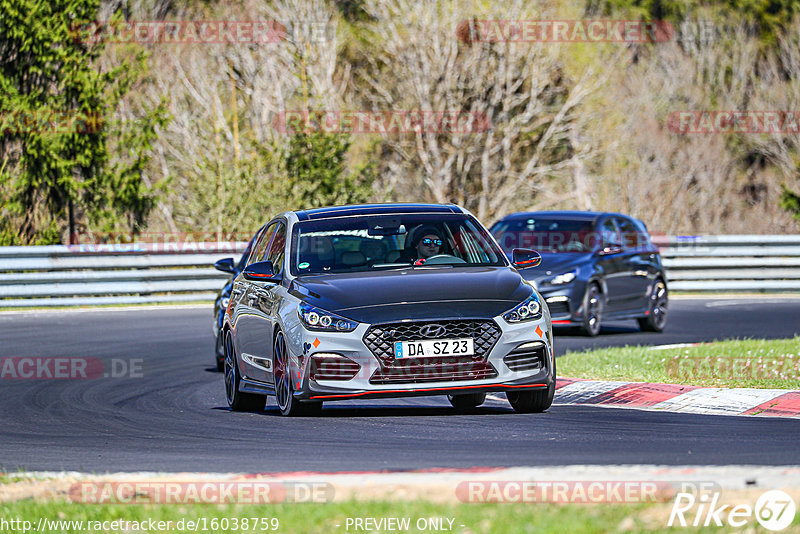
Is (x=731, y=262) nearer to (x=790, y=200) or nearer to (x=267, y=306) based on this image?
(x=790, y=200)

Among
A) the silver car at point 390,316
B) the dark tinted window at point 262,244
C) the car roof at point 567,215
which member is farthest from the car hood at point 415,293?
the car roof at point 567,215

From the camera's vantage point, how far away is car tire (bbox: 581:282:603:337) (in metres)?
19.1

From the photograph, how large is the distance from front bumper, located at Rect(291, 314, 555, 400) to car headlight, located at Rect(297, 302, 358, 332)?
39 millimetres

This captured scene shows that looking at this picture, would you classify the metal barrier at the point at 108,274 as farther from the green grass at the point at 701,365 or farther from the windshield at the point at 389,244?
the windshield at the point at 389,244

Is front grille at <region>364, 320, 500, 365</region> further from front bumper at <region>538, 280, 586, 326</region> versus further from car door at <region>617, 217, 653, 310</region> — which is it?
car door at <region>617, 217, 653, 310</region>

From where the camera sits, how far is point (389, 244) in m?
11.3

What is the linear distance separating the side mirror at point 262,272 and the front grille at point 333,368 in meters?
1.30

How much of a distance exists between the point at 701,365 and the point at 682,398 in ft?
8.02

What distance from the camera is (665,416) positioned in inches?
415

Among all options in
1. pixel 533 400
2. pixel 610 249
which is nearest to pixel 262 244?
pixel 533 400

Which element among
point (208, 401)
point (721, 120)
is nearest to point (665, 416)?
point (208, 401)

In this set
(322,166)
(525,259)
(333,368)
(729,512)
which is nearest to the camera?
(729,512)

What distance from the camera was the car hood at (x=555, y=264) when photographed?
19078 millimetres

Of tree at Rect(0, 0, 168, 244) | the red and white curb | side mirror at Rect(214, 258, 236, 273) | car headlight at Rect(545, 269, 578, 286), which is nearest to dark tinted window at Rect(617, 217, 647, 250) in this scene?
car headlight at Rect(545, 269, 578, 286)
